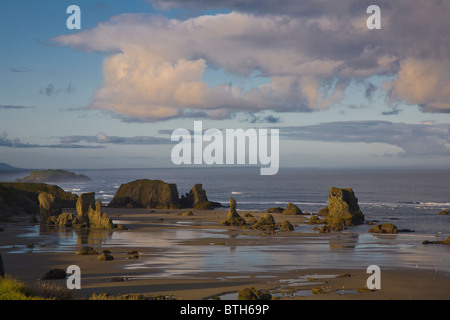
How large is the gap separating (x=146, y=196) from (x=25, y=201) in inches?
1147

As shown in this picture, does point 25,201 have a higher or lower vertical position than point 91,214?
higher

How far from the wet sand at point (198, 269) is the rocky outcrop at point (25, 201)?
42.2ft

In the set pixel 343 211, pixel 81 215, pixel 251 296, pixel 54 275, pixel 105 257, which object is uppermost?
pixel 81 215

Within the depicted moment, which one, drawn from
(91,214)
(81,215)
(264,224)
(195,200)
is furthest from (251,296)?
(195,200)

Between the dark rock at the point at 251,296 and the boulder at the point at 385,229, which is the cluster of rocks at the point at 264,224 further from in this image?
the dark rock at the point at 251,296

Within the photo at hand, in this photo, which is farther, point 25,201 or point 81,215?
point 25,201

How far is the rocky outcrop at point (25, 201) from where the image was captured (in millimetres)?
78562

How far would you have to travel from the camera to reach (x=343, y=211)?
267ft

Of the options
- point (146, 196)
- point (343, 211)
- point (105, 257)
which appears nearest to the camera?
point (105, 257)

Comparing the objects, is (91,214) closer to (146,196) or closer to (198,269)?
(198,269)

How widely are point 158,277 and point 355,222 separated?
2017 inches

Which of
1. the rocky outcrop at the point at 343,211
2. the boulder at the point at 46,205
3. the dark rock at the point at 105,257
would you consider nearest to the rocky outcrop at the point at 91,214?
the boulder at the point at 46,205
